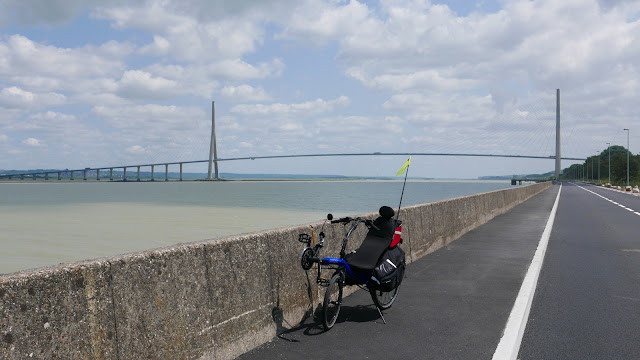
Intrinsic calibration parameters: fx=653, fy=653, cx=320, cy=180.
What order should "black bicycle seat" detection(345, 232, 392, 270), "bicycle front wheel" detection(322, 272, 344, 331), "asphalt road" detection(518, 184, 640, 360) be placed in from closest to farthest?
"asphalt road" detection(518, 184, 640, 360), "bicycle front wheel" detection(322, 272, 344, 331), "black bicycle seat" detection(345, 232, 392, 270)

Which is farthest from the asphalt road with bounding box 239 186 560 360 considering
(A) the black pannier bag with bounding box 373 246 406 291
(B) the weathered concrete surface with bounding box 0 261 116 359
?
(B) the weathered concrete surface with bounding box 0 261 116 359

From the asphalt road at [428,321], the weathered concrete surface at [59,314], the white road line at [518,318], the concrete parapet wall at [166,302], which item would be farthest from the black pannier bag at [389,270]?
the weathered concrete surface at [59,314]

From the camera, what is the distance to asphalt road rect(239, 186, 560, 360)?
5.82 m

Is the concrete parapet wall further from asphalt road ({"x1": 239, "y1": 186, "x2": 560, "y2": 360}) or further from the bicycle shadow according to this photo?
asphalt road ({"x1": 239, "y1": 186, "x2": 560, "y2": 360})

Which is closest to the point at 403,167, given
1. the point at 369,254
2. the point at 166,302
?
the point at 369,254

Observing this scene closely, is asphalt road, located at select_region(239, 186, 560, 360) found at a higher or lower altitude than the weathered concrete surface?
lower

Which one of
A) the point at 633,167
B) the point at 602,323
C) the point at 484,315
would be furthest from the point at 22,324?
the point at 633,167

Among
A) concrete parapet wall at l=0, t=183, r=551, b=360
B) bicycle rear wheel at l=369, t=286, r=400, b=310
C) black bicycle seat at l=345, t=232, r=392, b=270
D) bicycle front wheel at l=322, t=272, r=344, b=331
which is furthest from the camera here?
bicycle rear wheel at l=369, t=286, r=400, b=310

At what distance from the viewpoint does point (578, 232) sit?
1808 centimetres

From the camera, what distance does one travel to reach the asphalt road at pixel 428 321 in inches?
229

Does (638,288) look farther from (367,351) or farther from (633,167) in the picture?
(633,167)

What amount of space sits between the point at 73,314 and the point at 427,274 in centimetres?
698

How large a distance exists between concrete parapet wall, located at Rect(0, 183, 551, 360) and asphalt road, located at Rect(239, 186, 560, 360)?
0.35 m

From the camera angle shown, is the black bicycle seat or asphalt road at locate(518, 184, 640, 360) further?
the black bicycle seat
